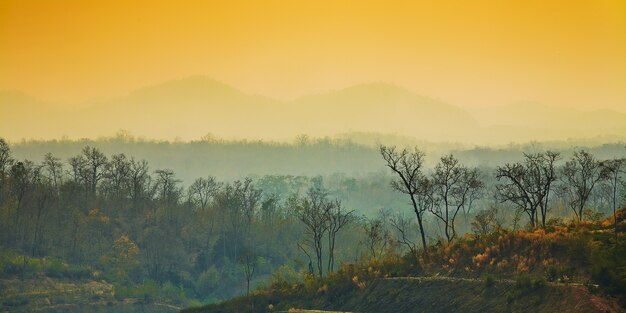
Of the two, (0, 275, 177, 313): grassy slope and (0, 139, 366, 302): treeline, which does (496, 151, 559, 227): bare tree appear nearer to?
(0, 139, 366, 302): treeline

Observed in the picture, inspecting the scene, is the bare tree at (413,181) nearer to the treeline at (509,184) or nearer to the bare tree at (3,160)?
the treeline at (509,184)

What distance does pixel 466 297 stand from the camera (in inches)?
2440

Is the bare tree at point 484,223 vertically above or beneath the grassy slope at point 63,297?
above

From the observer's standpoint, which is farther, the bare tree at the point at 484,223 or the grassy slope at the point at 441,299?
the bare tree at the point at 484,223

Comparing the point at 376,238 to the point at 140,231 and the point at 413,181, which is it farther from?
the point at 140,231

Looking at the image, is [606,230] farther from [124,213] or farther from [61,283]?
[124,213]

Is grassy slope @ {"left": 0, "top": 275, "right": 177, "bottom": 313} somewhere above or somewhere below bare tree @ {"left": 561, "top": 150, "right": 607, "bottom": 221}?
below

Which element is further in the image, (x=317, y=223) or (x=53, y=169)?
(x=53, y=169)

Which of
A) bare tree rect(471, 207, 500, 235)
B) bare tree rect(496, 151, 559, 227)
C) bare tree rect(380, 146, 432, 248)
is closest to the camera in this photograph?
bare tree rect(380, 146, 432, 248)

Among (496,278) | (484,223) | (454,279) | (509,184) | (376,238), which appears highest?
(509,184)

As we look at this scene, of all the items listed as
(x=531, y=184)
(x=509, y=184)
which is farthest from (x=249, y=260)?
(x=531, y=184)

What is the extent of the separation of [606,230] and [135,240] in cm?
9385

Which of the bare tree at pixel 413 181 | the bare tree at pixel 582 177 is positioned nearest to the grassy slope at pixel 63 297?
the bare tree at pixel 413 181

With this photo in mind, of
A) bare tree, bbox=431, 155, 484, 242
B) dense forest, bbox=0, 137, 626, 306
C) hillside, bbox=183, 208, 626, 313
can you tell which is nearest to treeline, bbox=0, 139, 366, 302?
dense forest, bbox=0, 137, 626, 306
